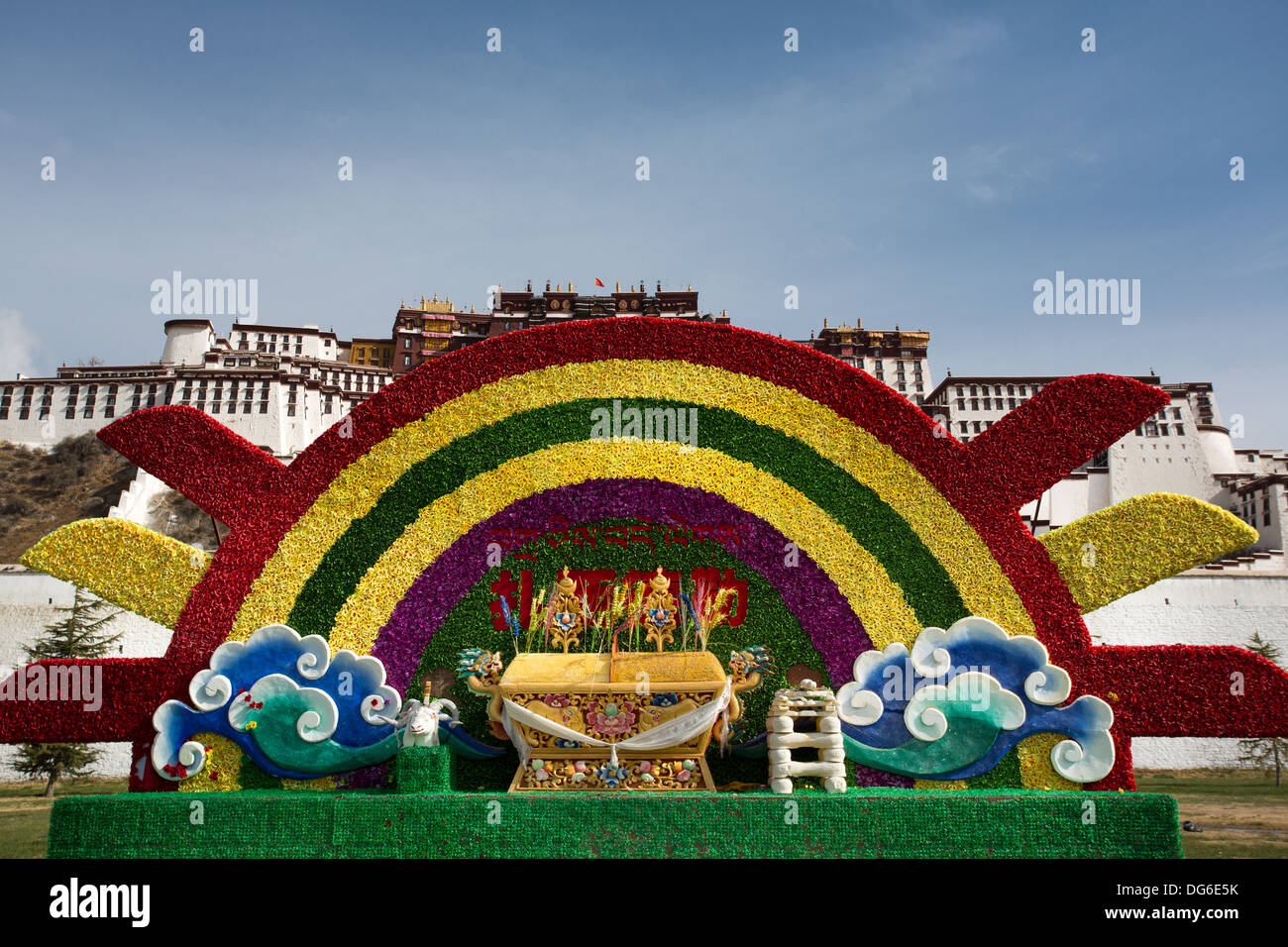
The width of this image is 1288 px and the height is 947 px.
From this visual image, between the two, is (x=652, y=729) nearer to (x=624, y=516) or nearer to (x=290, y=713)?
(x=624, y=516)

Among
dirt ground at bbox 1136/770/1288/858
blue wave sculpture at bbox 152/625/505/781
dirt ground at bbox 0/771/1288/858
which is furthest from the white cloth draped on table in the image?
dirt ground at bbox 1136/770/1288/858

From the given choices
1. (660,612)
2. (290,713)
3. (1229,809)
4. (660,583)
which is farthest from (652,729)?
(1229,809)

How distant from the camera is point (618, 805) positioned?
662 cm

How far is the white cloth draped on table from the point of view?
23.4 ft

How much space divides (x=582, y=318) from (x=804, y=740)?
87.4ft

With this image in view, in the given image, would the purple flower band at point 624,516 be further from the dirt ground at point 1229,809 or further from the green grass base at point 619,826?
the dirt ground at point 1229,809

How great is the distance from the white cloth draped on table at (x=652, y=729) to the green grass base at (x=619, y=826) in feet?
1.67

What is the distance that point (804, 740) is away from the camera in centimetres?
709

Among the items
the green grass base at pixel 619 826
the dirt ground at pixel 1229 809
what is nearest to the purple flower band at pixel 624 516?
the green grass base at pixel 619 826

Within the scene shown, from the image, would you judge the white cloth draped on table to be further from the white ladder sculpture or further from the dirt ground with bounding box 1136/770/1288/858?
the dirt ground with bounding box 1136/770/1288/858
